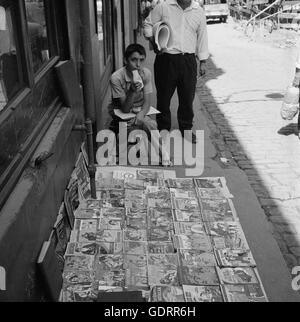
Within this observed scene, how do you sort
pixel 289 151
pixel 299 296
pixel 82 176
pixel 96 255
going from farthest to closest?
pixel 289 151 → pixel 82 176 → pixel 96 255 → pixel 299 296

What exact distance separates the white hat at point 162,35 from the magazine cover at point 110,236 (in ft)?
7.06

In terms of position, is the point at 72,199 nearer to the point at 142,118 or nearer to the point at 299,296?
the point at 142,118

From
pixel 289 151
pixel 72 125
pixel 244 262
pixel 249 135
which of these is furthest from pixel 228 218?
pixel 249 135

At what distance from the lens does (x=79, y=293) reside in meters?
2.53

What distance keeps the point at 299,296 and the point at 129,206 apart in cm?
139

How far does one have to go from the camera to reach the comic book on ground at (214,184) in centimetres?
376

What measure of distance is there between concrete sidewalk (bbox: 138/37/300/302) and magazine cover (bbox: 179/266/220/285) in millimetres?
321

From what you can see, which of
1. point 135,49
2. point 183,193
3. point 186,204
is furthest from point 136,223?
point 135,49

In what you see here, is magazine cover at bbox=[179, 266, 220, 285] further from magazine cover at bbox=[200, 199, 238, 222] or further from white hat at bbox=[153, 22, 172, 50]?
white hat at bbox=[153, 22, 172, 50]


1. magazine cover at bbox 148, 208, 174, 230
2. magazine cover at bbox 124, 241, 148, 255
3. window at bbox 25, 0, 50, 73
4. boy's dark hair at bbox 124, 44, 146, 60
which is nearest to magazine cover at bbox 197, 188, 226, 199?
magazine cover at bbox 148, 208, 174, 230

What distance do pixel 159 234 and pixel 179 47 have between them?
217cm

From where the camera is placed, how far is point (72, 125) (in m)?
3.26

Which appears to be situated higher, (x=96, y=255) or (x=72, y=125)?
(x=72, y=125)
